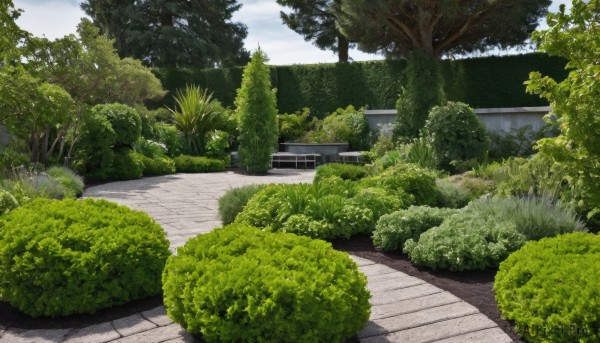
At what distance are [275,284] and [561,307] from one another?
5.24 feet

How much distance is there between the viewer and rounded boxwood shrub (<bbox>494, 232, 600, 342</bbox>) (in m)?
3.04

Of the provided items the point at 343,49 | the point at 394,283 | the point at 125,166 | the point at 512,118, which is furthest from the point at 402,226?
the point at 343,49

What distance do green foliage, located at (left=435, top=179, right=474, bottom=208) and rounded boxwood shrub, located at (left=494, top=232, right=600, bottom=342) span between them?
3.29 metres

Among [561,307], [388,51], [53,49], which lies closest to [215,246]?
[561,307]

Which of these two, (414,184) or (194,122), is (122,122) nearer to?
(194,122)

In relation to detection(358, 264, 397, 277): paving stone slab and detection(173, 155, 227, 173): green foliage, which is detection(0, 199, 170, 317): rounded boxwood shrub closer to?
detection(358, 264, 397, 277): paving stone slab

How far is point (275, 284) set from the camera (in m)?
2.94

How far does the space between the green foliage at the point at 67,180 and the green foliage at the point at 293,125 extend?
8.94m

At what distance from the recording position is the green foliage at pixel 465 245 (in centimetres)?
461

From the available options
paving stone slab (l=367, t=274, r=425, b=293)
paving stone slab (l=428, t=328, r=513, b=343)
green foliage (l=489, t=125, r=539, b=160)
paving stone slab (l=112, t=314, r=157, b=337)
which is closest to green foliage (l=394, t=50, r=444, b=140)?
green foliage (l=489, t=125, r=539, b=160)

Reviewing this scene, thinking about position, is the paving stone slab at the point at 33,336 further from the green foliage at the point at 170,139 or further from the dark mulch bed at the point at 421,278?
the green foliage at the point at 170,139

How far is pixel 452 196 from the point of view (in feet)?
23.9

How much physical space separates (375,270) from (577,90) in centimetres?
229

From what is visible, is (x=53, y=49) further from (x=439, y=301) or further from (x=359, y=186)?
(x=439, y=301)
